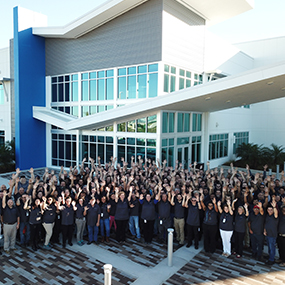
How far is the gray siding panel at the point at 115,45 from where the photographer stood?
616 inches

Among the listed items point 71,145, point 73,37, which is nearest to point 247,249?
point 71,145

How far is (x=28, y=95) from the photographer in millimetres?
19703

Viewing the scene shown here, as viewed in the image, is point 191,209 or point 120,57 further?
point 120,57

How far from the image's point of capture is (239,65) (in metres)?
24.1

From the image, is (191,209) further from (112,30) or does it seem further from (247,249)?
(112,30)

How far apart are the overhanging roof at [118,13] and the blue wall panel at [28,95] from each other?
1.25 meters

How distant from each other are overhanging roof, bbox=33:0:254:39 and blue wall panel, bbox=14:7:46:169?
125cm

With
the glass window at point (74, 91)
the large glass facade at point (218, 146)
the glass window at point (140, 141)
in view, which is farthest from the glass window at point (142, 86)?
the large glass facade at point (218, 146)

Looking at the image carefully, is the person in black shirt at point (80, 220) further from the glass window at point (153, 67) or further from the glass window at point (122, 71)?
the glass window at point (122, 71)

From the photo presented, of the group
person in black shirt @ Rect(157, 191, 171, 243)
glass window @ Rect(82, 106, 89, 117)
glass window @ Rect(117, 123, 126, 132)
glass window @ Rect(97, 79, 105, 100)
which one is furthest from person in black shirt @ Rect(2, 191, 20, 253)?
glass window @ Rect(82, 106, 89, 117)

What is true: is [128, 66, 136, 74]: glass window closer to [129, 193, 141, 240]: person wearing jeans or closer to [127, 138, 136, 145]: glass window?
[127, 138, 136, 145]: glass window

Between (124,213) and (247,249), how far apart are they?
12.0ft

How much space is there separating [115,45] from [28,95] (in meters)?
7.45

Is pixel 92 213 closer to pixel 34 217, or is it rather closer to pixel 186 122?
pixel 34 217
